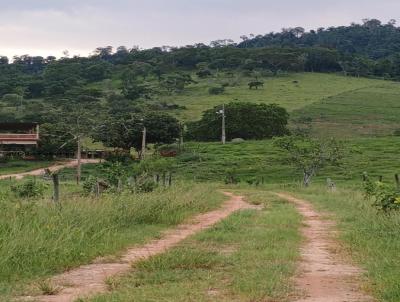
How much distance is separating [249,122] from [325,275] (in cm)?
6377

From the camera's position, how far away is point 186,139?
71562 millimetres

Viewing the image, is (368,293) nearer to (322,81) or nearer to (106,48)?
(322,81)

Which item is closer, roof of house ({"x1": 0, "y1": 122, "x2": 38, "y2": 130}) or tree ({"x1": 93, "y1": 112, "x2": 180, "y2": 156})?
tree ({"x1": 93, "y1": 112, "x2": 180, "y2": 156})

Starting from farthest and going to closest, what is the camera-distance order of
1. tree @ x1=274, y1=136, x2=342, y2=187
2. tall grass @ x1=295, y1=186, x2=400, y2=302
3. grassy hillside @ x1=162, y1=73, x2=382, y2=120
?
grassy hillside @ x1=162, y1=73, x2=382, y2=120 < tree @ x1=274, y1=136, x2=342, y2=187 < tall grass @ x1=295, y1=186, x2=400, y2=302

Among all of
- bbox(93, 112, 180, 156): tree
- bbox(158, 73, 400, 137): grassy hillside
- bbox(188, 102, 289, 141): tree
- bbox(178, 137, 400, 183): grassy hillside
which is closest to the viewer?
bbox(178, 137, 400, 183): grassy hillside

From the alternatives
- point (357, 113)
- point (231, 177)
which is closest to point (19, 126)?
point (231, 177)

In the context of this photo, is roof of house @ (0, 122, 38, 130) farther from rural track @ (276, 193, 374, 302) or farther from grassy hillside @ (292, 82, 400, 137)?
rural track @ (276, 193, 374, 302)

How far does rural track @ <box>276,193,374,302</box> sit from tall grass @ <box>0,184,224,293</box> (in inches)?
118

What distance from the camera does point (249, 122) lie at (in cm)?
7075

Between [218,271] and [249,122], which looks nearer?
[218,271]

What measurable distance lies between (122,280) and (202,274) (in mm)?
1001

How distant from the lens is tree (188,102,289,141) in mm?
69875

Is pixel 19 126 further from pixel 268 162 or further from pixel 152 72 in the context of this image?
pixel 152 72

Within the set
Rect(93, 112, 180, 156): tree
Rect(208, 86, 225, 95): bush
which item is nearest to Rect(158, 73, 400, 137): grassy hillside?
Rect(208, 86, 225, 95): bush
